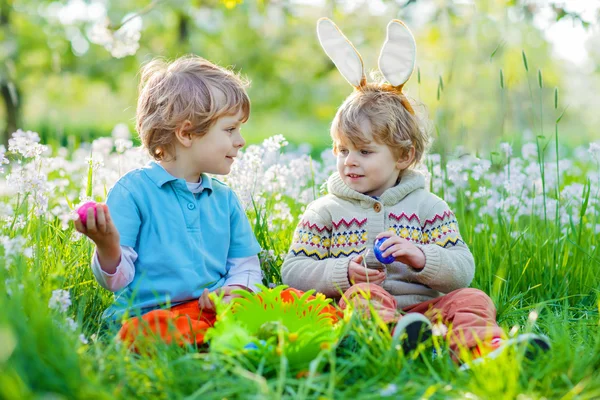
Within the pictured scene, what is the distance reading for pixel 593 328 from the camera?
9.12ft

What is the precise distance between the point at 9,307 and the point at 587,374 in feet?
5.71

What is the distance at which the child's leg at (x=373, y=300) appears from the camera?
98.4 inches

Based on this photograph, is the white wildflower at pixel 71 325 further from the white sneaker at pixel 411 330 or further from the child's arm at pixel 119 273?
the white sneaker at pixel 411 330

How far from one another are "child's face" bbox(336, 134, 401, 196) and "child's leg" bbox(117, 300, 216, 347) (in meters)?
0.87

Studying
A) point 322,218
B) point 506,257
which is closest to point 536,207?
point 506,257

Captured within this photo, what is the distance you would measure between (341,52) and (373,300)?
1.20m

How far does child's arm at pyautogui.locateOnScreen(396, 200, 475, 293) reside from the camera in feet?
9.36

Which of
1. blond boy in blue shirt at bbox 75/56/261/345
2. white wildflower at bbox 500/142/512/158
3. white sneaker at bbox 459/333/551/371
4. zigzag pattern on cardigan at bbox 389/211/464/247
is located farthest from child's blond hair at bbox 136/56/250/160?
white wildflower at bbox 500/142/512/158

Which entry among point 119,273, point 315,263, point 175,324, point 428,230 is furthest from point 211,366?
point 428,230

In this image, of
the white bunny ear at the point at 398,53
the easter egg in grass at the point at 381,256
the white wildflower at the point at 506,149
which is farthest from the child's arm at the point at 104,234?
the white wildflower at the point at 506,149

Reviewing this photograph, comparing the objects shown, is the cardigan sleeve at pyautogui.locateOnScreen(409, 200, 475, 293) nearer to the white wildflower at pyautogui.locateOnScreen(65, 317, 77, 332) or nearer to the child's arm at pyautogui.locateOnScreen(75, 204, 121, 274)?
the child's arm at pyautogui.locateOnScreen(75, 204, 121, 274)

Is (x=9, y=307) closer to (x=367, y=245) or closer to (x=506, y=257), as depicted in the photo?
(x=367, y=245)

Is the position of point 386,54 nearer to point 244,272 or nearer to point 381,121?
point 381,121

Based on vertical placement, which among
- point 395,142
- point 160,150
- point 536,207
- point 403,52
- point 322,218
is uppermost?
point 403,52
